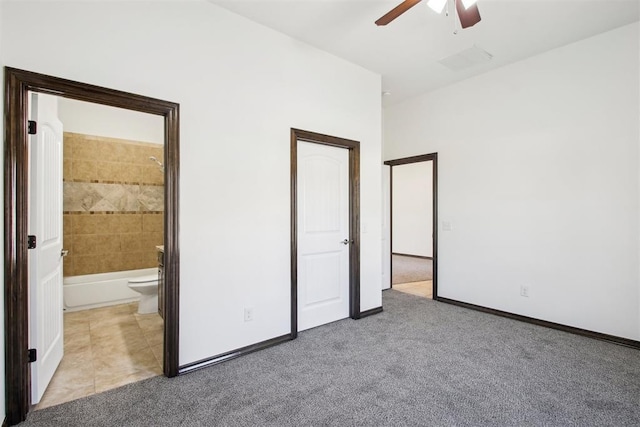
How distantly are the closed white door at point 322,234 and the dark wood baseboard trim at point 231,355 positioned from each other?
35 centimetres

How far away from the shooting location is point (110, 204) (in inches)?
169

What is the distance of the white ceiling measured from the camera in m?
2.57

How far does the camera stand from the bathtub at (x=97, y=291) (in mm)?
3883

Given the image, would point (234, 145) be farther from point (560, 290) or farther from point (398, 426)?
point (560, 290)

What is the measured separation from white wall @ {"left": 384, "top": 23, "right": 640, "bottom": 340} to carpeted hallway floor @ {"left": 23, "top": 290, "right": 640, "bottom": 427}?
57cm

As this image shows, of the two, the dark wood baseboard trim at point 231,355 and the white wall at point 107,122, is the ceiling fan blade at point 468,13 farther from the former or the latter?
the white wall at point 107,122

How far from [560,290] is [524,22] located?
105 inches

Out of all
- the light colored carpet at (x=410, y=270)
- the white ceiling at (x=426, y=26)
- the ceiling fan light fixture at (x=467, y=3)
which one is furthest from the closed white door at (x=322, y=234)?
the light colored carpet at (x=410, y=270)

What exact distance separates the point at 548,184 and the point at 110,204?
5.43m

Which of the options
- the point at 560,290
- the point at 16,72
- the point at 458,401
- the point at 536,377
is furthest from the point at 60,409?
the point at 560,290

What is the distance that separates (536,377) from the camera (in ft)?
7.60

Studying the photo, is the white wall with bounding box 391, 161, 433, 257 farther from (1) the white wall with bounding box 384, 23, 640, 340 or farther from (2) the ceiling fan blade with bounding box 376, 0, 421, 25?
(2) the ceiling fan blade with bounding box 376, 0, 421, 25

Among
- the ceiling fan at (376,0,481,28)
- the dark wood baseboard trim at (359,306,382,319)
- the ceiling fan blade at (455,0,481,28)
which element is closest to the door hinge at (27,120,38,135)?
the ceiling fan at (376,0,481,28)

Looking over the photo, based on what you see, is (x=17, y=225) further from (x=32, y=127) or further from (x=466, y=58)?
(x=466, y=58)
